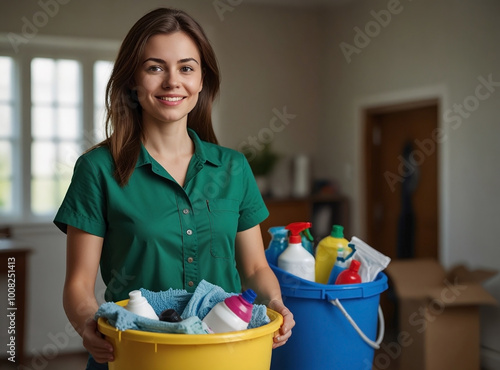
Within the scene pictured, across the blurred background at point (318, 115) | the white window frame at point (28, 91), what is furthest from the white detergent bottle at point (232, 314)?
the white window frame at point (28, 91)

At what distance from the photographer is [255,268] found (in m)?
1.22

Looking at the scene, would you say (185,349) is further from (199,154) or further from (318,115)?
(318,115)

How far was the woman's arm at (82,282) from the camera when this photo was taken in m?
0.99

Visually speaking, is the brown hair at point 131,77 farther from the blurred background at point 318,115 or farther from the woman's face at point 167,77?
the blurred background at point 318,115

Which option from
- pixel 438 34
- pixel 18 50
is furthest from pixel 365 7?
pixel 18 50

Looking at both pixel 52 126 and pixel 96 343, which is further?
pixel 52 126

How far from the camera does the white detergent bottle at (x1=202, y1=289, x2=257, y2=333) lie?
92 cm

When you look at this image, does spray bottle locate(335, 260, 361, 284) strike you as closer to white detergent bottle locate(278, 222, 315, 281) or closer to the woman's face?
white detergent bottle locate(278, 222, 315, 281)

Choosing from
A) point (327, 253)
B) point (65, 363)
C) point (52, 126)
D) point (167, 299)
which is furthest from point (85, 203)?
point (52, 126)

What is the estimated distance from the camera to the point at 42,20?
3801 mm

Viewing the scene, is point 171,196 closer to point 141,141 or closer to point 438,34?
point 141,141

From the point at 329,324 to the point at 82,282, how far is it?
26.0 inches

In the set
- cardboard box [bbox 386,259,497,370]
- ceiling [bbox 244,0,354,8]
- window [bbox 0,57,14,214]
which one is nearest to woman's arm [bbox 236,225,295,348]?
cardboard box [bbox 386,259,497,370]

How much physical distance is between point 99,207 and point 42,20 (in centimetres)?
317
